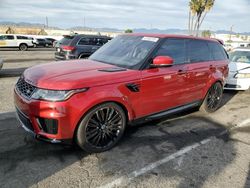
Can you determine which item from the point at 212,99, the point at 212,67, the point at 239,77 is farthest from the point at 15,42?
the point at 212,67

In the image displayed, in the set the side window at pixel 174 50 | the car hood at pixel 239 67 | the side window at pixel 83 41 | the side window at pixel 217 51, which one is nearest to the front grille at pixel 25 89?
the side window at pixel 174 50

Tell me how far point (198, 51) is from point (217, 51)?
928 millimetres

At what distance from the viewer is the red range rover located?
11.5 ft

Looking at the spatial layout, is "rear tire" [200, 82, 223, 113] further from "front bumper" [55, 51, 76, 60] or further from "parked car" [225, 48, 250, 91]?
"front bumper" [55, 51, 76, 60]

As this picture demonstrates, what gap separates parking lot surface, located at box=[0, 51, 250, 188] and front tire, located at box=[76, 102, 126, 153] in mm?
148

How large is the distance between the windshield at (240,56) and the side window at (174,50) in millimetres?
4960

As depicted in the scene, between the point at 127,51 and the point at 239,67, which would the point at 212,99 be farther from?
the point at 239,67

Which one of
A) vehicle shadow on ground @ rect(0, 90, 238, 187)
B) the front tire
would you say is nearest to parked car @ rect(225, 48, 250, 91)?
vehicle shadow on ground @ rect(0, 90, 238, 187)

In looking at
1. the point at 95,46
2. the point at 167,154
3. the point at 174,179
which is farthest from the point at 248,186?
the point at 95,46

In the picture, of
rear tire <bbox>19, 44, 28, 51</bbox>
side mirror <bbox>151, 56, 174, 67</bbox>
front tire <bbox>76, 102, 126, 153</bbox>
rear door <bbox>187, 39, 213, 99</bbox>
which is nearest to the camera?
front tire <bbox>76, 102, 126, 153</bbox>

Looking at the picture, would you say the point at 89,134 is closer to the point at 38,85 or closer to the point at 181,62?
the point at 38,85

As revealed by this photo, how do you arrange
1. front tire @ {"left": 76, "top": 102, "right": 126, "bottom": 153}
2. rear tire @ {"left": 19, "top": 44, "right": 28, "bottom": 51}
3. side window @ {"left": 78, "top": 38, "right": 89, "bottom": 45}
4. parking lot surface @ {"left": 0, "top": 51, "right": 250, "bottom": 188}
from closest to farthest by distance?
parking lot surface @ {"left": 0, "top": 51, "right": 250, "bottom": 188}, front tire @ {"left": 76, "top": 102, "right": 126, "bottom": 153}, side window @ {"left": 78, "top": 38, "right": 89, "bottom": 45}, rear tire @ {"left": 19, "top": 44, "right": 28, "bottom": 51}

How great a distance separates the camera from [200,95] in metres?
5.71

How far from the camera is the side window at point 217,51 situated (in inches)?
240
